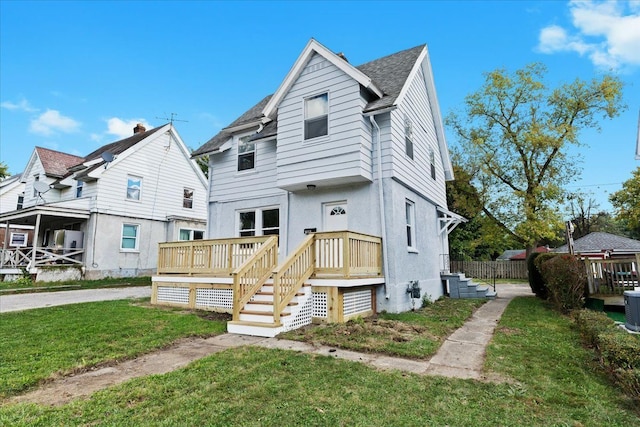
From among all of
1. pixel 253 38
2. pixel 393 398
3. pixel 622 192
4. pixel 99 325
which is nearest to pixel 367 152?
pixel 393 398

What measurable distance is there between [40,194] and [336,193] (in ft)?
70.2

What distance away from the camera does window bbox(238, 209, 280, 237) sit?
1173 cm

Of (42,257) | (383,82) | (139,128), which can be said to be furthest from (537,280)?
(139,128)

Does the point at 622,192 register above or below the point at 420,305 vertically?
above

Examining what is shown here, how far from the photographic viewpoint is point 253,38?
1827 cm

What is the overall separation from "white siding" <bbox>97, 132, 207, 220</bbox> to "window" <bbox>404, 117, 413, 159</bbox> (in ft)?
55.9

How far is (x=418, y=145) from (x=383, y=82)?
2720 mm

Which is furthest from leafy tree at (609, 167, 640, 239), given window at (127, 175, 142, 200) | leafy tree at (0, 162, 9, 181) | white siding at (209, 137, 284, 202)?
leafy tree at (0, 162, 9, 181)

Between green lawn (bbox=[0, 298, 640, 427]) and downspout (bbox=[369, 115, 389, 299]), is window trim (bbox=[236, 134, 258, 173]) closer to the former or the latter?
downspout (bbox=[369, 115, 389, 299])

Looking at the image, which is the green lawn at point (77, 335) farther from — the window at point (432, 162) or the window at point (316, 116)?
the window at point (432, 162)

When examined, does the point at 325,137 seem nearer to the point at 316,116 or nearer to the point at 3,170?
the point at 316,116

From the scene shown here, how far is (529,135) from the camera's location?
2233 cm

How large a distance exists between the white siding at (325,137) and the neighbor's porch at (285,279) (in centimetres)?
211

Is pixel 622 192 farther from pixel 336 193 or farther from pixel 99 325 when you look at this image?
pixel 99 325
